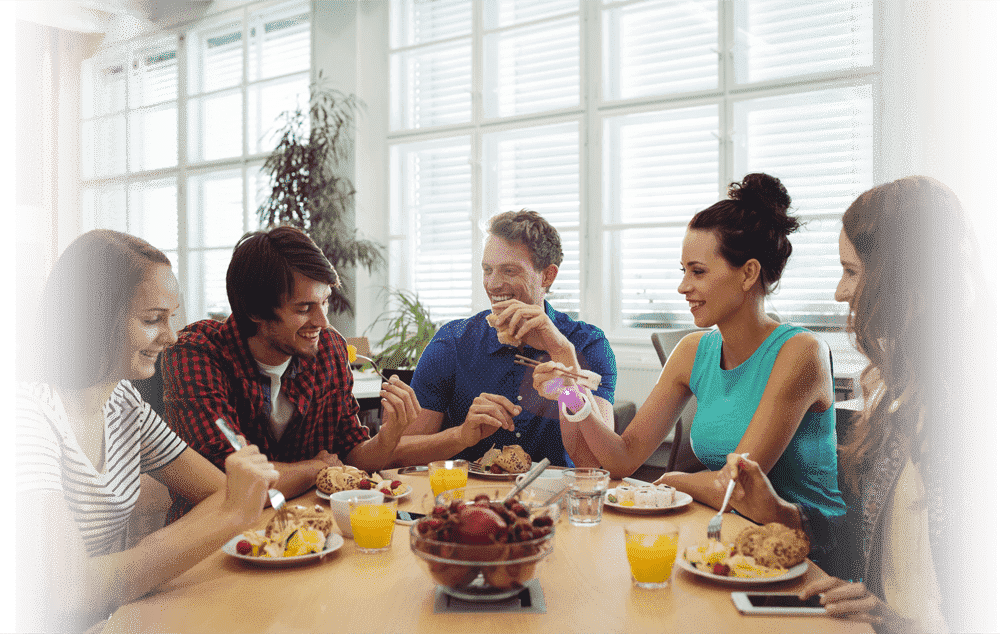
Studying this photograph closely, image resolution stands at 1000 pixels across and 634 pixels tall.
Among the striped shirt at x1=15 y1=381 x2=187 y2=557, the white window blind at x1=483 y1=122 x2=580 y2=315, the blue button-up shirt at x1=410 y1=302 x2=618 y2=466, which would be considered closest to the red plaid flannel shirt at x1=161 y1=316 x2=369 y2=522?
the striped shirt at x1=15 y1=381 x2=187 y2=557

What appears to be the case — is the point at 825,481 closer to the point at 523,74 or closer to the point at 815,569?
the point at 815,569

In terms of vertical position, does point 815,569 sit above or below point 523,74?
below

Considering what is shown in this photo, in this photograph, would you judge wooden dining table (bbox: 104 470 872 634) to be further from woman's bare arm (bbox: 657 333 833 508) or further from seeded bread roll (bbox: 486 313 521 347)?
seeded bread roll (bbox: 486 313 521 347)

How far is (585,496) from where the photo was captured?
1349 millimetres

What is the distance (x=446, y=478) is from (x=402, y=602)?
21.0 inches

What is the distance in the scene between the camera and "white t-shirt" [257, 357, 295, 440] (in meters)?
1.77

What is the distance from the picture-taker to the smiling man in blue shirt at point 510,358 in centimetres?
212

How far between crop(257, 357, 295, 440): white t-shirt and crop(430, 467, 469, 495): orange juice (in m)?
0.50

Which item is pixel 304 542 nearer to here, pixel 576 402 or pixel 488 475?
pixel 488 475

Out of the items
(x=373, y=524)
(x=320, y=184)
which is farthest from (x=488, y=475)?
(x=320, y=184)

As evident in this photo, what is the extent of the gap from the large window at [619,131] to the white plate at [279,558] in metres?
3.62

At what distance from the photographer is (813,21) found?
411 centimetres

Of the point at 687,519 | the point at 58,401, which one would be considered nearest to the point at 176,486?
the point at 58,401

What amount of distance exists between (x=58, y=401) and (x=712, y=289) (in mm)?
1390
